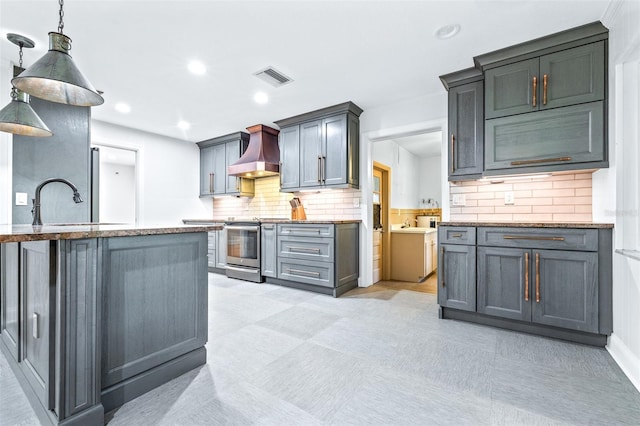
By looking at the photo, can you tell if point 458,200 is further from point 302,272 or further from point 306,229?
point 302,272

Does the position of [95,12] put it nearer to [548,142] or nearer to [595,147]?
[548,142]

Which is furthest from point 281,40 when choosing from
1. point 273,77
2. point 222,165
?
point 222,165

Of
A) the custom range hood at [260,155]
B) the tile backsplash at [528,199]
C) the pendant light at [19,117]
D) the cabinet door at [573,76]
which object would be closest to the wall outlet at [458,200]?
the tile backsplash at [528,199]

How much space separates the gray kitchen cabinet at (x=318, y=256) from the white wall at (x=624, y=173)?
8.18ft

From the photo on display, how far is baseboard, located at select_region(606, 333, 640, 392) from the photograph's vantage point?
1754mm

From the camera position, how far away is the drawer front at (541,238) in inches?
88.8

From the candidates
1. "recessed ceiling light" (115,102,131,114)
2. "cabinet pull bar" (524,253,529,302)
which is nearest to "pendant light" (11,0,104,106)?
"recessed ceiling light" (115,102,131,114)

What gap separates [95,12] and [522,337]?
4129mm

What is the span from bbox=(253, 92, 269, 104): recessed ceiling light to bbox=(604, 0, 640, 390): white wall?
3.15 metres

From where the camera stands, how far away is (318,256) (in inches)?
153

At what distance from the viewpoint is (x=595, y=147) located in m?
2.34

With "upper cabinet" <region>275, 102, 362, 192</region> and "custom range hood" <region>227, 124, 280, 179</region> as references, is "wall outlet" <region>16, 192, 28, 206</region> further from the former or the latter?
"upper cabinet" <region>275, 102, 362, 192</region>

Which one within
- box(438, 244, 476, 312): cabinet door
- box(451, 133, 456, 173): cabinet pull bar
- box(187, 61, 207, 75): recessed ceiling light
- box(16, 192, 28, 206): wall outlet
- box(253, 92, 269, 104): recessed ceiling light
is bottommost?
box(438, 244, 476, 312): cabinet door

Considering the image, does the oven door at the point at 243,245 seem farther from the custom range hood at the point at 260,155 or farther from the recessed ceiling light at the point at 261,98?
the recessed ceiling light at the point at 261,98
